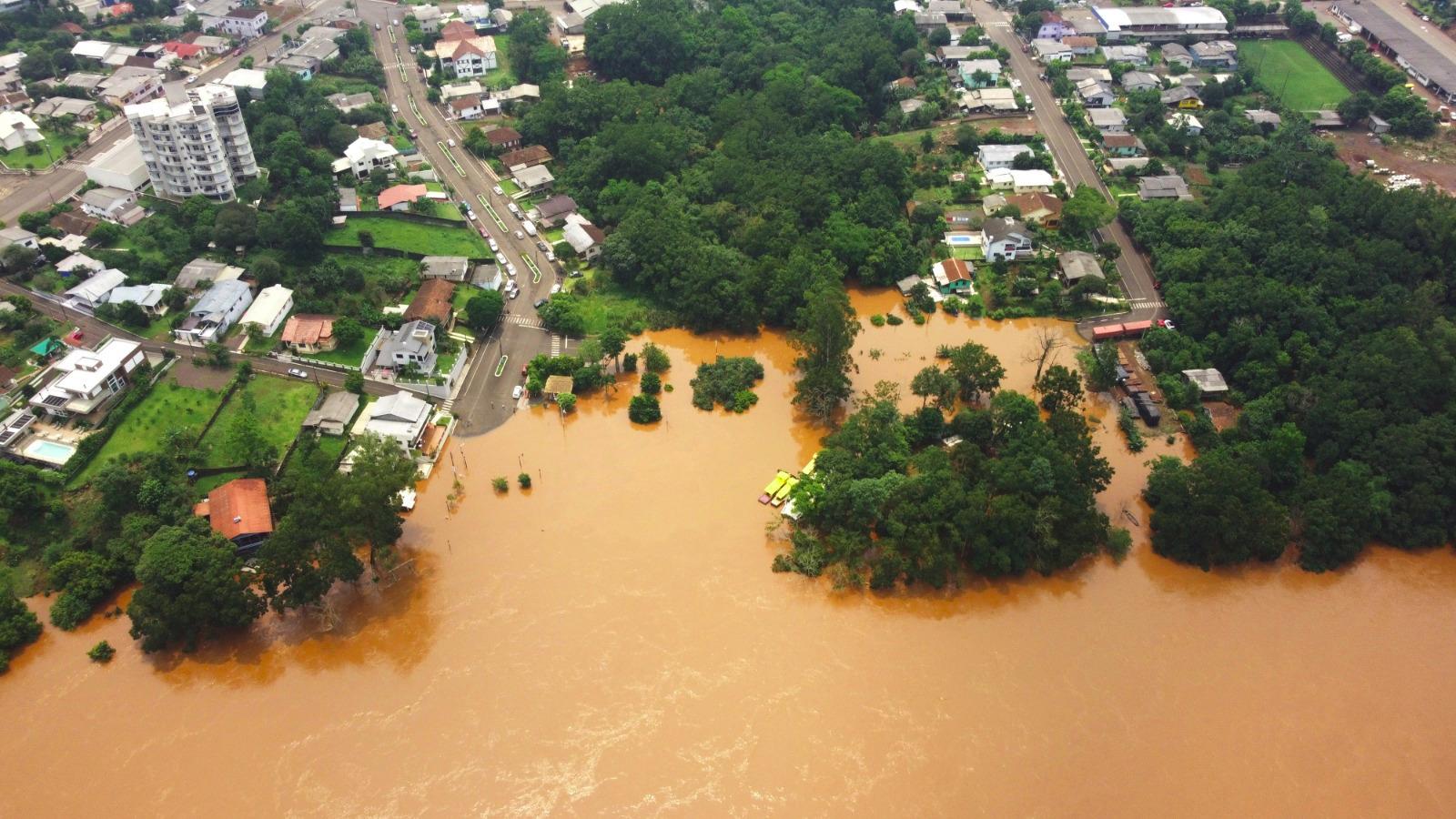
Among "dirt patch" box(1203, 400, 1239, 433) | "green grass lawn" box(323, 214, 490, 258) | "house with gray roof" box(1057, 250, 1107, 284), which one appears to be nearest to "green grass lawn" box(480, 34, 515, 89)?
"green grass lawn" box(323, 214, 490, 258)

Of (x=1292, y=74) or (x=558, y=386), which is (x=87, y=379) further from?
(x=1292, y=74)

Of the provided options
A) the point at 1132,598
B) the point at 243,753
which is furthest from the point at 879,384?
the point at 243,753

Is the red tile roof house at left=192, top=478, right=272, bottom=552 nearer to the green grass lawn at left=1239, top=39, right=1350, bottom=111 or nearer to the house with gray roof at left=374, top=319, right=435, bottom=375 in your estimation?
the house with gray roof at left=374, top=319, right=435, bottom=375

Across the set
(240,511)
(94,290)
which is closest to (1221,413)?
(240,511)

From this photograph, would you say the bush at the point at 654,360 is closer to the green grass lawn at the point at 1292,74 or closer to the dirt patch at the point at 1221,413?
the dirt patch at the point at 1221,413

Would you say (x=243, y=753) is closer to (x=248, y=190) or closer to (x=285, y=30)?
(x=248, y=190)
